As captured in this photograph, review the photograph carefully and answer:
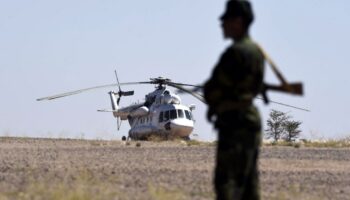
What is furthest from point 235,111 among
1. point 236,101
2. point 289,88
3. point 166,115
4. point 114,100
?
point 114,100

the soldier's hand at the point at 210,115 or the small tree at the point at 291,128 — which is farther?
the small tree at the point at 291,128

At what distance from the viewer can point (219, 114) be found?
7988 millimetres

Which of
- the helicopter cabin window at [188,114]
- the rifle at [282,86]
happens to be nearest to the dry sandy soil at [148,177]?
the rifle at [282,86]

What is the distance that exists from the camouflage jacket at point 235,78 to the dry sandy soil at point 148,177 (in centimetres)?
345

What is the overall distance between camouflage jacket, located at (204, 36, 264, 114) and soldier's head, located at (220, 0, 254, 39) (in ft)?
0.37

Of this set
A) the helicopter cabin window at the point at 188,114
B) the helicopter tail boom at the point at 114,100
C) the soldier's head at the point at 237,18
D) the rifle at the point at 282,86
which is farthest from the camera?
the helicopter tail boom at the point at 114,100

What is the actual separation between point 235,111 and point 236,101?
0.32 feet

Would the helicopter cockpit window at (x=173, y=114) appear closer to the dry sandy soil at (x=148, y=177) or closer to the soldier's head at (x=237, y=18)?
the dry sandy soil at (x=148, y=177)

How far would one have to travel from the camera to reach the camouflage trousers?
25.9ft

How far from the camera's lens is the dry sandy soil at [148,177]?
12.1 meters

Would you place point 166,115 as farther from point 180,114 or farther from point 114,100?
point 114,100

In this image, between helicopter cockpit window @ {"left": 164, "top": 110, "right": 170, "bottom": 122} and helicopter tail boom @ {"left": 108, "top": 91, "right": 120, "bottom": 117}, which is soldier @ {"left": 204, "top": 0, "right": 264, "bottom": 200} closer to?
helicopter cockpit window @ {"left": 164, "top": 110, "right": 170, "bottom": 122}

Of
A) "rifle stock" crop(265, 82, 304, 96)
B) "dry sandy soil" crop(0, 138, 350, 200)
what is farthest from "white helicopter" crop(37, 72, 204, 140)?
"rifle stock" crop(265, 82, 304, 96)

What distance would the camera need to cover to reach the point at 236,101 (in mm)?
7875
